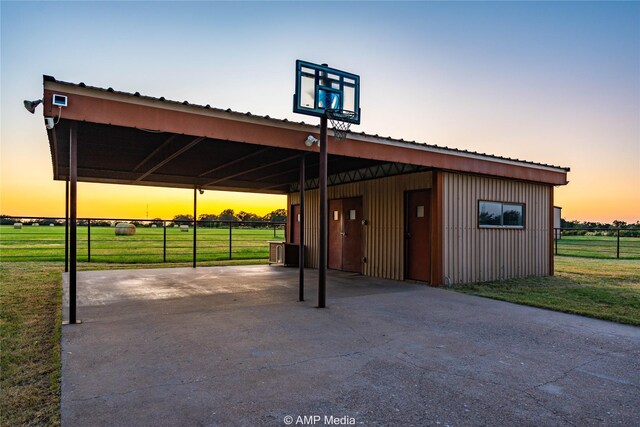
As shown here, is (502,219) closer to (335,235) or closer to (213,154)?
(335,235)

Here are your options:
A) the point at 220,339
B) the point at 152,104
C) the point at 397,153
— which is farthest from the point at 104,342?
the point at 397,153

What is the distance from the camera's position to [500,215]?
1010 cm

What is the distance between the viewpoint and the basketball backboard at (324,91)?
625 centimetres

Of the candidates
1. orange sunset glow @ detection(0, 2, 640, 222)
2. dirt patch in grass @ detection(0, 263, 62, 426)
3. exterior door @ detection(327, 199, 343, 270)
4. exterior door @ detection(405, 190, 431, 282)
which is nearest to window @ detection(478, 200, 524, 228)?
orange sunset glow @ detection(0, 2, 640, 222)

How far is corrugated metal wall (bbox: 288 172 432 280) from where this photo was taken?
9570 millimetres

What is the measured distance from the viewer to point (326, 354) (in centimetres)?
398

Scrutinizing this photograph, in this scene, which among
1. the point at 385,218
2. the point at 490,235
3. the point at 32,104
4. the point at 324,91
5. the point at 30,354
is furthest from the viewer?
the point at 385,218

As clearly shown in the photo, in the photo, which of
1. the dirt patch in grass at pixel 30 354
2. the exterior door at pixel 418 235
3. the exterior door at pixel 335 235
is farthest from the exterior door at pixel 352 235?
the dirt patch in grass at pixel 30 354

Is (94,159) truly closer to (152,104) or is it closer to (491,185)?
(152,104)

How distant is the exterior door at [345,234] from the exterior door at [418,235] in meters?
1.71

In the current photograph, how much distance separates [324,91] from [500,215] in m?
6.18

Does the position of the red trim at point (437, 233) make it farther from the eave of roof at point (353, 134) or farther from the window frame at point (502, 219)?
the window frame at point (502, 219)

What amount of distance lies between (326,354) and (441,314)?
2622 mm

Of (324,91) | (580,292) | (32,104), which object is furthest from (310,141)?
(580,292)
